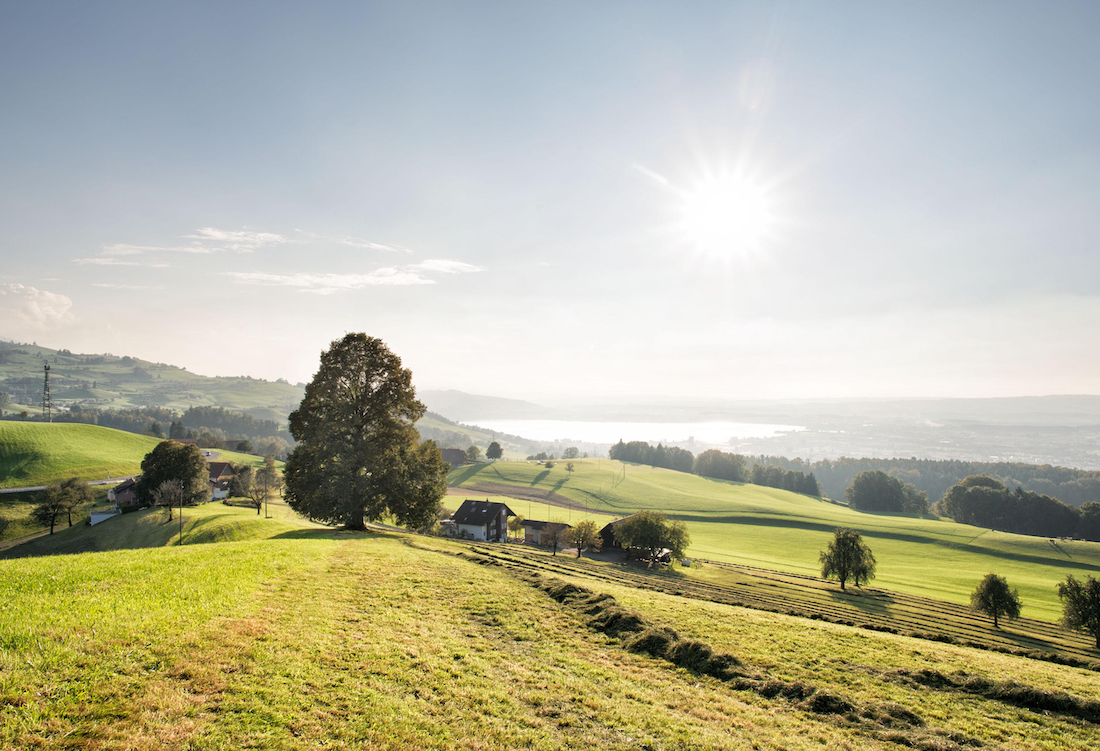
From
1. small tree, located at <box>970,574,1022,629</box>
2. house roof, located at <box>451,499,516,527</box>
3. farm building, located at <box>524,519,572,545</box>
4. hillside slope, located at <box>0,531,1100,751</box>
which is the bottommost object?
farm building, located at <box>524,519,572,545</box>

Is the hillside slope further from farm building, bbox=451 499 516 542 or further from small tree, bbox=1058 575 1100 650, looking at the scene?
farm building, bbox=451 499 516 542

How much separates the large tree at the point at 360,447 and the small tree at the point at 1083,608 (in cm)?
6336

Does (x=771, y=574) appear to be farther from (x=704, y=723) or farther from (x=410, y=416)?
(x=704, y=723)

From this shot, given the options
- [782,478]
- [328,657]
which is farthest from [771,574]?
[782,478]

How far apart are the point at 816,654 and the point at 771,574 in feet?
176

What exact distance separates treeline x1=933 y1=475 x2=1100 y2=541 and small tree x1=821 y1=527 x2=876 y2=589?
9804cm

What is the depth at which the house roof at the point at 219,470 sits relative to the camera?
92225mm

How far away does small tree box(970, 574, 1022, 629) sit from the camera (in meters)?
49.5

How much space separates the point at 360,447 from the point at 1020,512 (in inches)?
6564

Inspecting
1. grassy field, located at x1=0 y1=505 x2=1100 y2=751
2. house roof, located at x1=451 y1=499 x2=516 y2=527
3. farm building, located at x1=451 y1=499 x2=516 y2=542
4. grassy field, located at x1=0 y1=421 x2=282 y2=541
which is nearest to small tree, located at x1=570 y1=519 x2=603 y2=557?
farm building, located at x1=451 y1=499 x2=516 y2=542

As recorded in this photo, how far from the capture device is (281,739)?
26.8 feet

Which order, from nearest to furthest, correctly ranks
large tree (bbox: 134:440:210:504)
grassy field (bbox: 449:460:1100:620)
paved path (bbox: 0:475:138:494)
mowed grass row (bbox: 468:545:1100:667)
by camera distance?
mowed grass row (bbox: 468:545:1100:667) → large tree (bbox: 134:440:210:504) → grassy field (bbox: 449:460:1100:620) → paved path (bbox: 0:475:138:494)

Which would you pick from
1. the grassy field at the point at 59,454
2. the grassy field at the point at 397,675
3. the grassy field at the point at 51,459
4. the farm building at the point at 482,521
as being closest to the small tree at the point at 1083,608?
the grassy field at the point at 397,675

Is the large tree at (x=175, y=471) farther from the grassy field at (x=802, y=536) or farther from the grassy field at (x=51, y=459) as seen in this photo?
the grassy field at (x=802, y=536)
